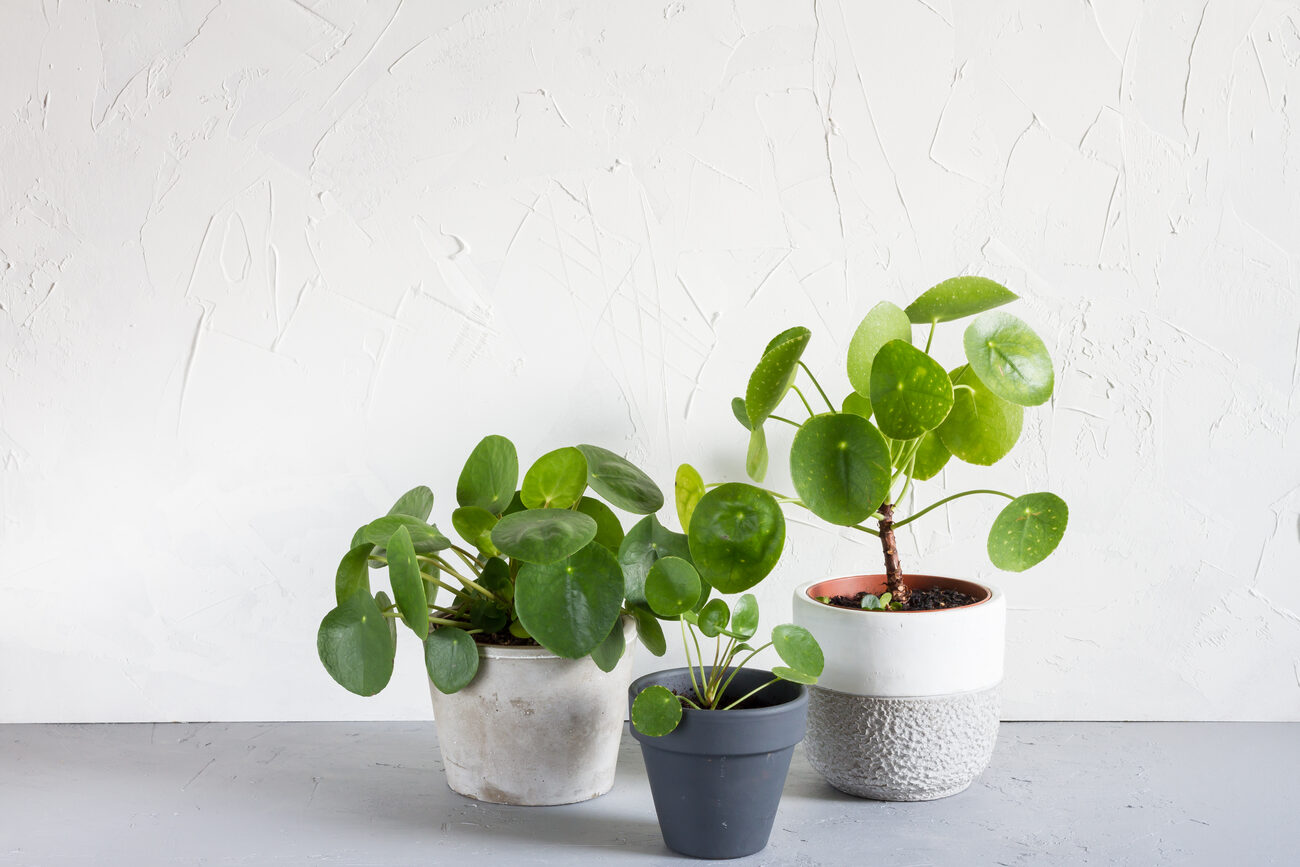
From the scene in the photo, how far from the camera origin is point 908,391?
913 mm

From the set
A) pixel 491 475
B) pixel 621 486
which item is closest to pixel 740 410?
pixel 621 486

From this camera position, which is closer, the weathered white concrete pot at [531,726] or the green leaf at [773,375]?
the green leaf at [773,375]

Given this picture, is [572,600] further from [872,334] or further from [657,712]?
[872,334]

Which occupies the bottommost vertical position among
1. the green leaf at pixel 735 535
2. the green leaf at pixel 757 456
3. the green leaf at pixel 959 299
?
the green leaf at pixel 735 535

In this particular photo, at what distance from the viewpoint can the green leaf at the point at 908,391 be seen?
0.91m

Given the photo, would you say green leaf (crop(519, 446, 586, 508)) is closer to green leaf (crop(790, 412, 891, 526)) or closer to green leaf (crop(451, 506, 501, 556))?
green leaf (crop(451, 506, 501, 556))

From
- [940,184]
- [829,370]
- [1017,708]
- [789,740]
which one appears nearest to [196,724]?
[789,740]

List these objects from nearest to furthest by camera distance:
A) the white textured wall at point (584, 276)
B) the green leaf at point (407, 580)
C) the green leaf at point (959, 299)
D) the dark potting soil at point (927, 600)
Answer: the green leaf at point (407, 580)
the green leaf at point (959, 299)
the dark potting soil at point (927, 600)
the white textured wall at point (584, 276)

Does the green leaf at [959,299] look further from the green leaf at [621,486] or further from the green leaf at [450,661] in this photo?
the green leaf at [450,661]

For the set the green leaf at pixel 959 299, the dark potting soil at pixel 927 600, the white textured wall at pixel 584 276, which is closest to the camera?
the green leaf at pixel 959 299

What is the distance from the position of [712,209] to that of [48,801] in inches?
37.8

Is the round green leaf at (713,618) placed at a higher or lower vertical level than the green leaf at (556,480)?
lower

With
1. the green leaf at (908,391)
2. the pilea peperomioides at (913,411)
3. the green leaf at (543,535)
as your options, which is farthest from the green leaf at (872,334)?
the green leaf at (543,535)

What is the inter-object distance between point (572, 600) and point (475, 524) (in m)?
0.16
